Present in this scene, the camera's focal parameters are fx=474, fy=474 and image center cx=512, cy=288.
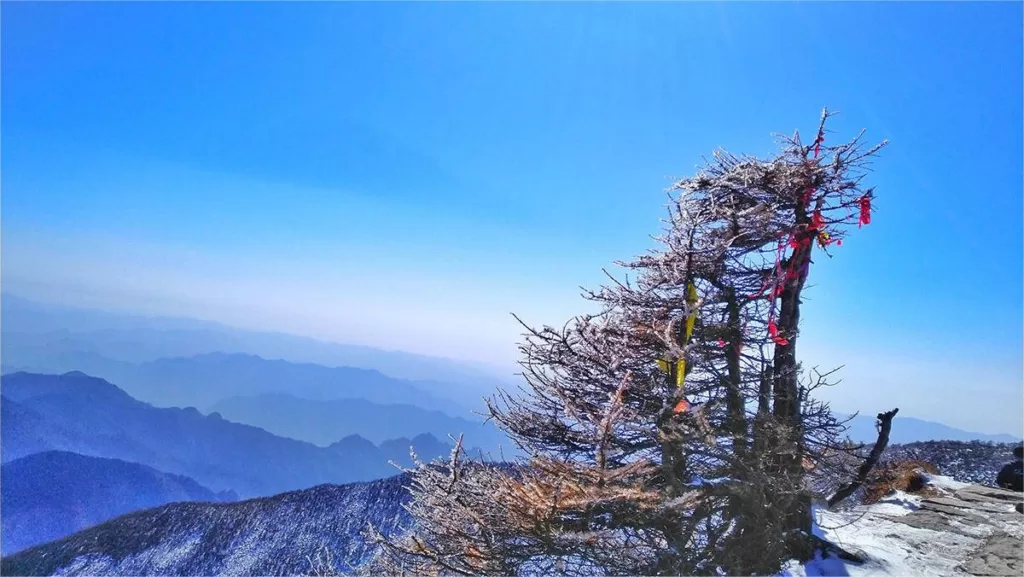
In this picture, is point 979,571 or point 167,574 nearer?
point 979,571

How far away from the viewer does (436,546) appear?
5730 millimetres

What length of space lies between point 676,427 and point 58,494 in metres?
106

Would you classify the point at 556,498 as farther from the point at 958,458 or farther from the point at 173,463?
the point at 173,463

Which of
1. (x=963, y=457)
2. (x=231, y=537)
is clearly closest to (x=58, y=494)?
(x=231, y=537)

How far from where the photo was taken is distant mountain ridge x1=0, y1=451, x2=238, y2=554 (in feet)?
226

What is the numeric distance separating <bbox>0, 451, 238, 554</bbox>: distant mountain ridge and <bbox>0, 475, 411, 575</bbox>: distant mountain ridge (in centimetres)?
4653

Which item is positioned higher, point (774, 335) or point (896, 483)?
point (774, 335)

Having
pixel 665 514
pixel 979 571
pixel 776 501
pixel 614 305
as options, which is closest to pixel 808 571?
pixel 776 501

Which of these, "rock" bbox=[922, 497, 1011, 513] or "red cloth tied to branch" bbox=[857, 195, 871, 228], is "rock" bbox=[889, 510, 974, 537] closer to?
"rock" bbox=[922, 497, 1011, 513]

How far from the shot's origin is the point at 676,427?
5.24 meters

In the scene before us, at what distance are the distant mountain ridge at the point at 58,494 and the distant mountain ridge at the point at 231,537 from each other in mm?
46533

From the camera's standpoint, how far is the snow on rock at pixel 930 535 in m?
6.66

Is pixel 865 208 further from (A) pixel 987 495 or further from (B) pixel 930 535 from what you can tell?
(A) pixel 987 495

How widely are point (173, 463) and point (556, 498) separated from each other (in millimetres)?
241458
